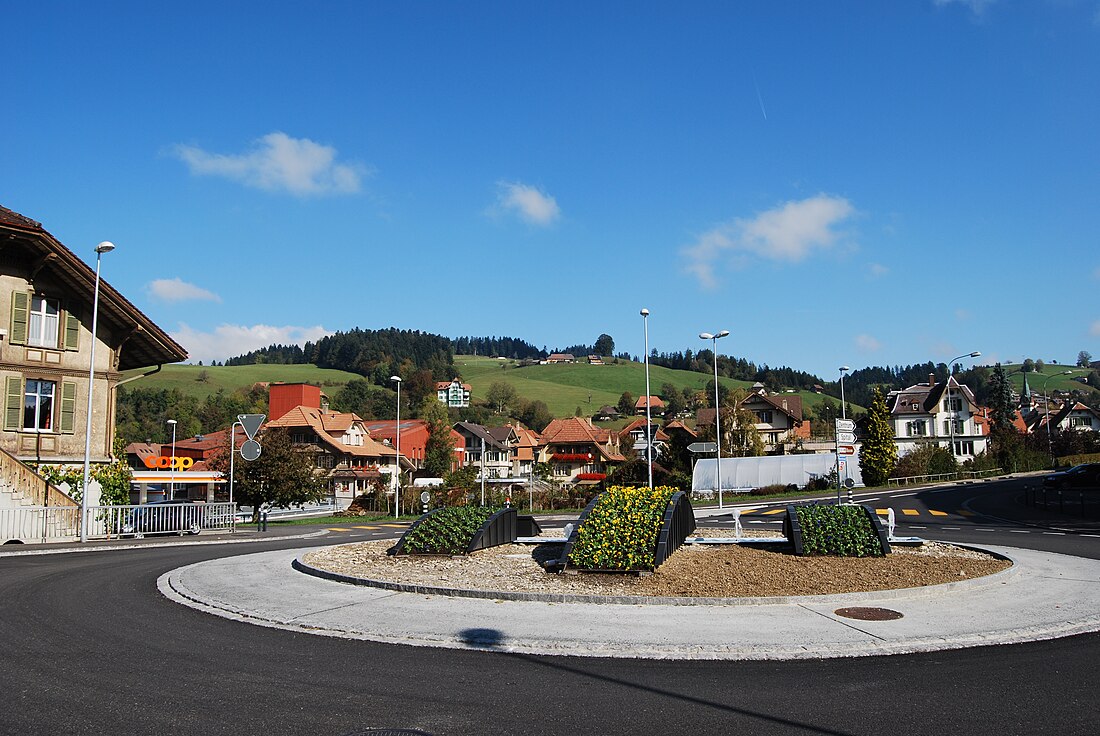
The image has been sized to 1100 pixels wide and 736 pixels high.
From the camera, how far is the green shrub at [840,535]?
52.5 feet

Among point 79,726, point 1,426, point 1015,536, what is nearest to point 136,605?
point 79,726

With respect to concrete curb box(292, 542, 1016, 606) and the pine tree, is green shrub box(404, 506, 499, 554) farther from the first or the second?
the pine tree

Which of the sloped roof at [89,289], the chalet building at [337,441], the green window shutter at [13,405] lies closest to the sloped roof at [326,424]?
the chalet building at [337,441]

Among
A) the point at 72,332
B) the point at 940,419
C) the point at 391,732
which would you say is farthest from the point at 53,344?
the point at 940,419

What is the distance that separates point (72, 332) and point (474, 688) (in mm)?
28205

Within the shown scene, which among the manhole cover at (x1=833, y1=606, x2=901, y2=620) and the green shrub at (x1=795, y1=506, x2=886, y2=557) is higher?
the green shrub at (x1=795, y1=506, x2=886, y2=557)

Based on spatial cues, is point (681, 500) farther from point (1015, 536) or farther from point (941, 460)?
point (941, 460)

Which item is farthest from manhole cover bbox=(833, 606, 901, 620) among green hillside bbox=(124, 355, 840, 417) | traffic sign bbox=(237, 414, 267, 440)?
green hillside bbox=(124, 355, 840, 417)

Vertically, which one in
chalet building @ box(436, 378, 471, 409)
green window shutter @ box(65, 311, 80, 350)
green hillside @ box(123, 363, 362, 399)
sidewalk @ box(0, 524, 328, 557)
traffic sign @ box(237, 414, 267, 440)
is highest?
green hillside @ box(123, 363, 362, 399)

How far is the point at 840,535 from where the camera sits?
53.1ft

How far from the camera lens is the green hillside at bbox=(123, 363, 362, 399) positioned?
438 feet

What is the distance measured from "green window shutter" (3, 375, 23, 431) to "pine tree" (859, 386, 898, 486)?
5660cm

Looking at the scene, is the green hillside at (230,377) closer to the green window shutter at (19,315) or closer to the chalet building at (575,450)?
the chalet building at (575,450)

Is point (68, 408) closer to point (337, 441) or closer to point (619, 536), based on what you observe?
point (619, 536)
